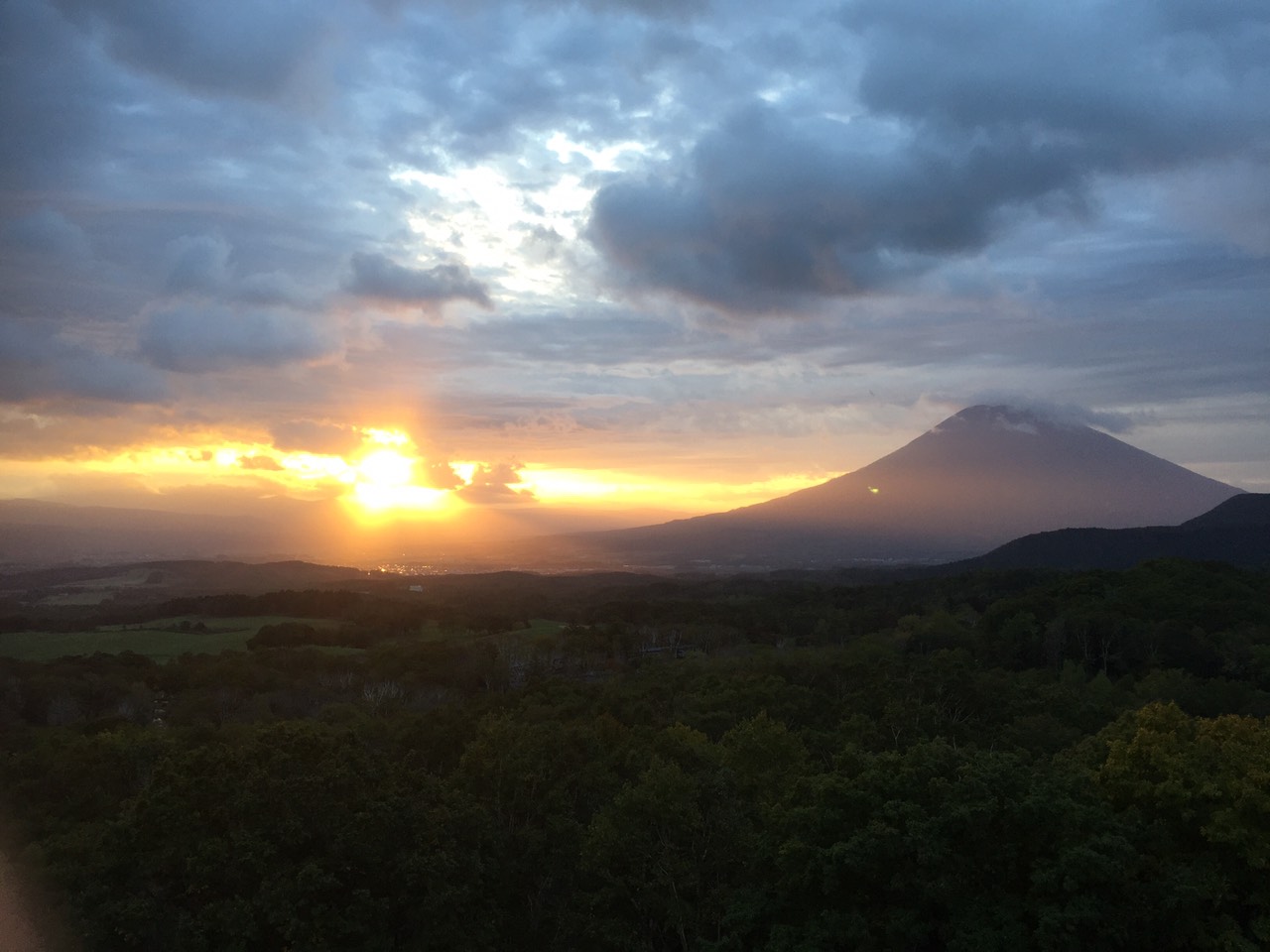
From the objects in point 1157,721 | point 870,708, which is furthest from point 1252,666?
point 1157,721

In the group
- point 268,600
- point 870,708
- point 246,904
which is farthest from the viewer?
point 268,600

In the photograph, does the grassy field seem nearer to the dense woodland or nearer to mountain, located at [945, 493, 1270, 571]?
the dense woodland

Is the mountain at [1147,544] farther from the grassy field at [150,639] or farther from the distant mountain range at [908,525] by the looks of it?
the grassy field at [150,639]

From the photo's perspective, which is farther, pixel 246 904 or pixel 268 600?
pixel 268 600

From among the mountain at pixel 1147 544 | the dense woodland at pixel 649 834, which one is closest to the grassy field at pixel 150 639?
the dense woodland at pixel 649 834

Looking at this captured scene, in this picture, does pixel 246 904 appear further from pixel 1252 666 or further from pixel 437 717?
pixel 1252 666

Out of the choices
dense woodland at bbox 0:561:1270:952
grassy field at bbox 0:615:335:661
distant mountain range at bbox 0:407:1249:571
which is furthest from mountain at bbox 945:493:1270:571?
dense woodland at bbox 0:561:1270:952
